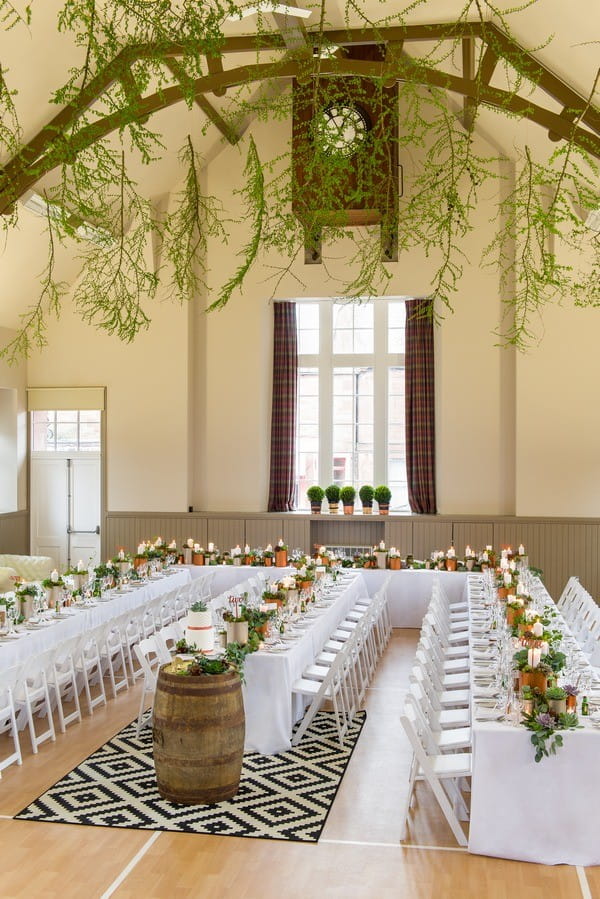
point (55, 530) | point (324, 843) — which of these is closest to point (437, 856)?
point (324, 843)

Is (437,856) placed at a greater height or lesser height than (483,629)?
lesser

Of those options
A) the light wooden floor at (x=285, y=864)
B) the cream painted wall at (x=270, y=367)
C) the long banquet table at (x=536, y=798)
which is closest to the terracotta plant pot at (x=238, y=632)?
the light wooden floor at (x=285, y=864)

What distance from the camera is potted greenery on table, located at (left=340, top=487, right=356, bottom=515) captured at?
14.8m

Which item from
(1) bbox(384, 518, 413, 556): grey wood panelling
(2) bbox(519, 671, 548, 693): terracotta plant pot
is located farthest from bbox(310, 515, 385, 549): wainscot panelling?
(2) bbox(519, 671, 548, 693): terracotta plant pot

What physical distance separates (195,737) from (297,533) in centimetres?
878

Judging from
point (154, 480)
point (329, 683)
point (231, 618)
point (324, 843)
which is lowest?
point (324, 843)

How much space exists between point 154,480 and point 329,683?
8.14 meters

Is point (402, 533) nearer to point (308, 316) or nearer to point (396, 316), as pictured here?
point (396, 316)

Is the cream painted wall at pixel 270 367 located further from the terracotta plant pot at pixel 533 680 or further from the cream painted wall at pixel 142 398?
the terracotta plant pot at pixel 533 680

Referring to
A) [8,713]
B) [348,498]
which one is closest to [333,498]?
[348,498]

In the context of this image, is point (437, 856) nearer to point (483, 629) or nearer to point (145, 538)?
point (483, 629)

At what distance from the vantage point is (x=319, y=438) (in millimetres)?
15805

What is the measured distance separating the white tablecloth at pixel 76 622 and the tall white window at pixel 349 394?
4.15m

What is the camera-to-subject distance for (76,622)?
366 inches
